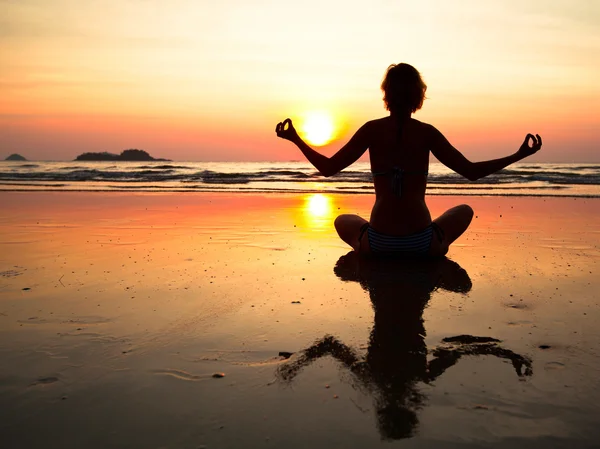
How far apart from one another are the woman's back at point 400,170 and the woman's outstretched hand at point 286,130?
740 millimetres

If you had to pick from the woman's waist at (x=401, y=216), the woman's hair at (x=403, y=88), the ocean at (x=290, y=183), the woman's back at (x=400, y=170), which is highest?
the woman's hair at (x=403, y=88)

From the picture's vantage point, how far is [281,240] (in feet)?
20.5

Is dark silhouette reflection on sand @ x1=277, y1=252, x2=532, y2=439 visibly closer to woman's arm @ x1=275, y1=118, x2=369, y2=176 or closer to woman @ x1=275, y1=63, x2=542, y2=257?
woman @ x1=275, y1=63, x2=542, y2=257

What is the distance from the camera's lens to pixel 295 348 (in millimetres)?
2617

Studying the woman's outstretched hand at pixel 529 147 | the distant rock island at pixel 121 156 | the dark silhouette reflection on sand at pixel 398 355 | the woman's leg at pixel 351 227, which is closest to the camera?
the dark silhouette reflection on sand at pixel 398 355

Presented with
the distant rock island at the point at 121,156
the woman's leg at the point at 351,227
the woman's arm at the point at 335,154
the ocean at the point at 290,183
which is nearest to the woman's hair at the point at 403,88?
the woman's arm at the point at 335,154

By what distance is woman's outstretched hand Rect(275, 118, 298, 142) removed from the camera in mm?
4113

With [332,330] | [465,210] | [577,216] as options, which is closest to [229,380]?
[332,330]

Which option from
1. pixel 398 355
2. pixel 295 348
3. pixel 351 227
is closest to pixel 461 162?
pixel 351 227

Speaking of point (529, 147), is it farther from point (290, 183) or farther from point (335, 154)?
point (290, 183)

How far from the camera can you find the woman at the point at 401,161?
14.0ft

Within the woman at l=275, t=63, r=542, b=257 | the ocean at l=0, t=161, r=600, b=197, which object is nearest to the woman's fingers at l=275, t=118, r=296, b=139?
the woman at l=275, t=63, r=542, b=257

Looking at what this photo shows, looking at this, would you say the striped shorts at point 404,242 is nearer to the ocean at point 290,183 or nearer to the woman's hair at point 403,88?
the woman's hair at point 403,88

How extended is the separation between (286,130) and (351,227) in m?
1.46
